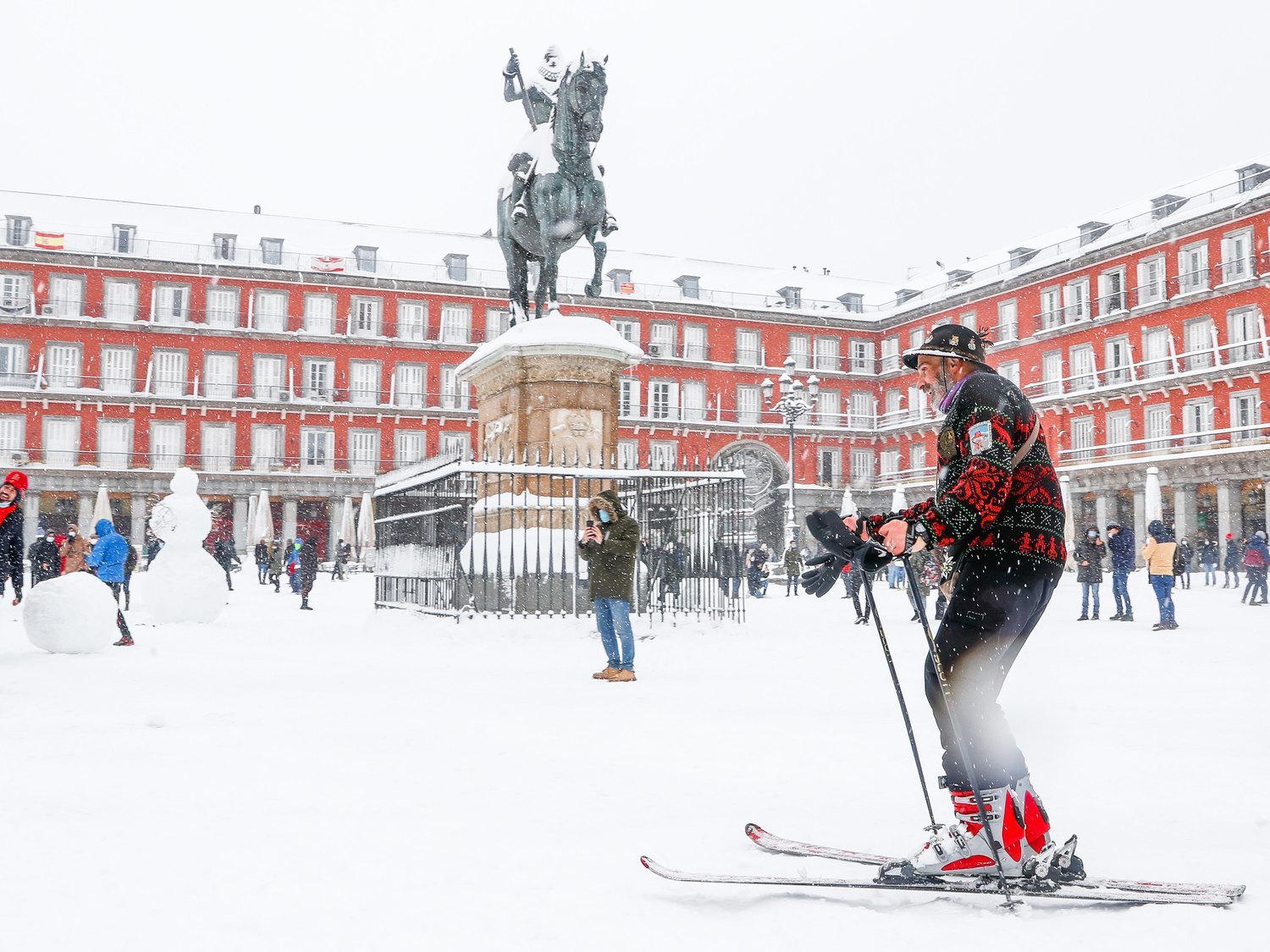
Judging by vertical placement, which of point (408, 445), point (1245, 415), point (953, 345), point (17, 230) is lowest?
point (953, 345)

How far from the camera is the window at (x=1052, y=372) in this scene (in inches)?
1606

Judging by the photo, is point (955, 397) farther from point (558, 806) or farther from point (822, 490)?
point (822, 490)

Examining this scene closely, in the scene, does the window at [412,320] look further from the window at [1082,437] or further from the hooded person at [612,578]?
the hooded person at [612,578]

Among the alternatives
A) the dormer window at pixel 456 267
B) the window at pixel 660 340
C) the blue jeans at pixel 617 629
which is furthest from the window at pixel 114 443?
the blue jeans at pixel 617 629

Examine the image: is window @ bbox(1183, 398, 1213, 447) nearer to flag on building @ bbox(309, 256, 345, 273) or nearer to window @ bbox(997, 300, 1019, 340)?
window @ bbox(997, 300, 1019, 340)

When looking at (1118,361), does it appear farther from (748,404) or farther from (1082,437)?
(748,404)

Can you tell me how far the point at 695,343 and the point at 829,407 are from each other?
6.74 metres

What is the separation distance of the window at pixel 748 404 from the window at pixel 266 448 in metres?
19.0

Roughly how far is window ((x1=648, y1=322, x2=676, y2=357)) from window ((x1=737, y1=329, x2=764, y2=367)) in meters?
3.09

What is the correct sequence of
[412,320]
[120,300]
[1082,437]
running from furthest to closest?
[412,320] < [120,300] < [1082,437]

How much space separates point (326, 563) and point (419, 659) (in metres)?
33.5

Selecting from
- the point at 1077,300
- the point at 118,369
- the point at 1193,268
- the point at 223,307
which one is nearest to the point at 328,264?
the point at 223,307

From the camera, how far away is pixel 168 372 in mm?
42469

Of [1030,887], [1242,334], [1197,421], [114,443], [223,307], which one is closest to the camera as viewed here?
[1030,887]
